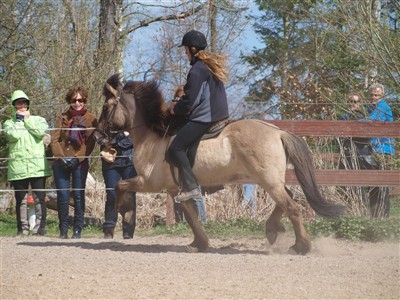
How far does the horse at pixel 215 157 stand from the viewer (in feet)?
29.8

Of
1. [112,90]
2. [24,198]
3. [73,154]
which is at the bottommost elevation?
[24,198]

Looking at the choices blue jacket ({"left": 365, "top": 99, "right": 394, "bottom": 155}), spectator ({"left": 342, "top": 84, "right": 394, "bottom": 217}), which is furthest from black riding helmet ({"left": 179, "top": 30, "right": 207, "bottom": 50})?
blue jacket ({"left": 365, "top": 99, "right": 394, "bottom": 155})

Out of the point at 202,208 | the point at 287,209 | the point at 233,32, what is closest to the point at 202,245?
the point at 287,209

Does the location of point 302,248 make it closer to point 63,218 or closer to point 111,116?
point 111,116

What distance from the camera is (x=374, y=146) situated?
39.2 ft

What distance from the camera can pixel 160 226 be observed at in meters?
13.0

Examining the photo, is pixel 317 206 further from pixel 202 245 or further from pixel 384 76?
pixel 384 76

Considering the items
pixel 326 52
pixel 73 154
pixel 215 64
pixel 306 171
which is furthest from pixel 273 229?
pixel 326 52

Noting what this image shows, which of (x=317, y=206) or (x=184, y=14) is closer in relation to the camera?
(x=317, y=206)

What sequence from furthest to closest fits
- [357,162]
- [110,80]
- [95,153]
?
[95,153] → [357,162] → [110,80]

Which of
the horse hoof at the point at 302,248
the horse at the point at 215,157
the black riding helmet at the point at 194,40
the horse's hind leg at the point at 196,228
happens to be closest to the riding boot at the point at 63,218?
the horse at the point at 215,157

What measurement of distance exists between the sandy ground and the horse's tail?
0.51 m

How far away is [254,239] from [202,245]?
1.81m

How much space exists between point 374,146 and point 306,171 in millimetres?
3064
